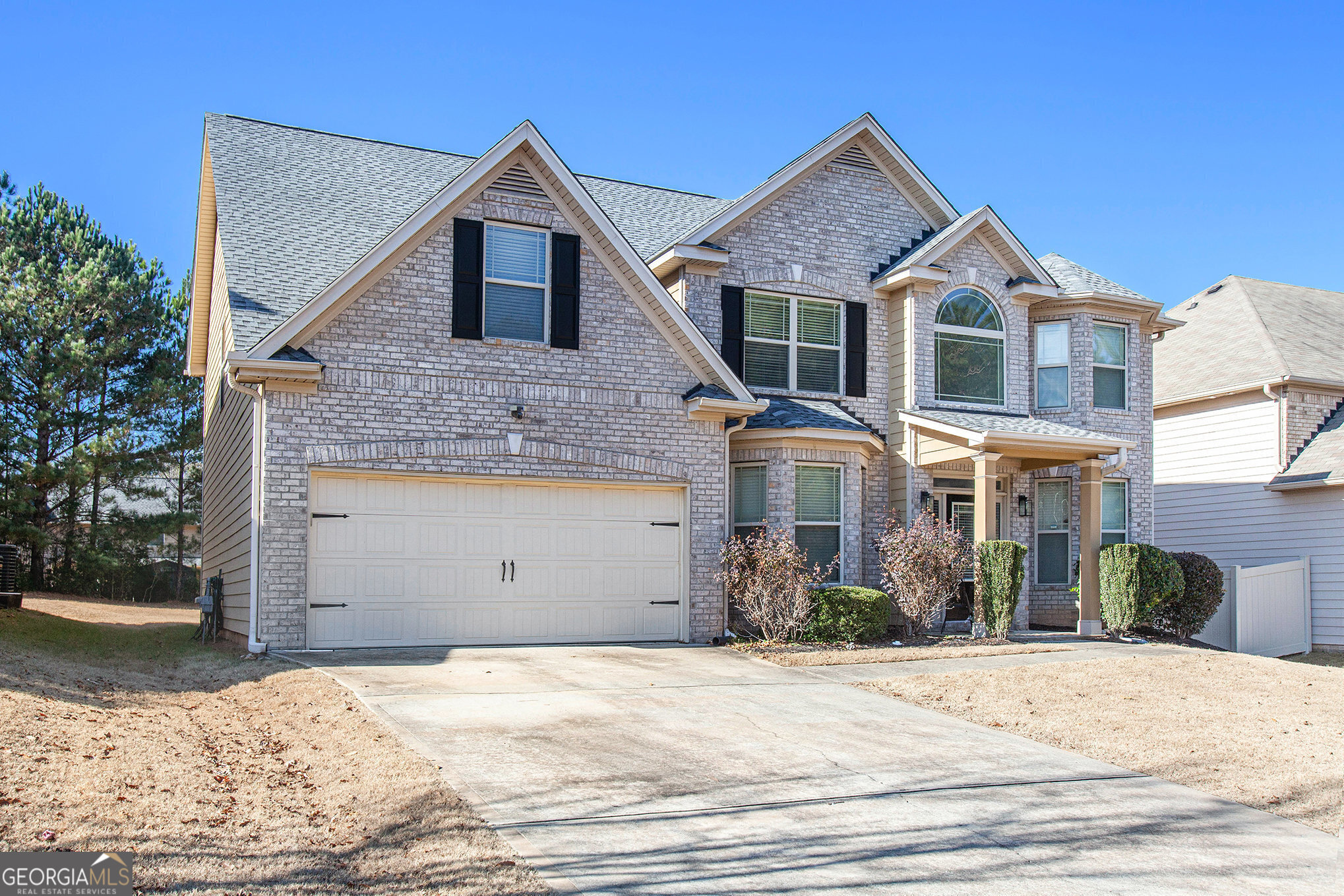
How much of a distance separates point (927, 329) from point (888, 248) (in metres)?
1.63

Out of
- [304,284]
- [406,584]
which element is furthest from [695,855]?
[304,284]

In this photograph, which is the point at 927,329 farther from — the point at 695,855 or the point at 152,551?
the point at 152,551

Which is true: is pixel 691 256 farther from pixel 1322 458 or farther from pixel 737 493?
pixel 1322 458

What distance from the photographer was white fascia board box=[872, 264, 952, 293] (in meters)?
16.8

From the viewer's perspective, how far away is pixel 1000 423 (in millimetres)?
16641

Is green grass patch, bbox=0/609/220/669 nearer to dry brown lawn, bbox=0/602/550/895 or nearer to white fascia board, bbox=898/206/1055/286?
dry brown lawn, bbox=0/602/550/895

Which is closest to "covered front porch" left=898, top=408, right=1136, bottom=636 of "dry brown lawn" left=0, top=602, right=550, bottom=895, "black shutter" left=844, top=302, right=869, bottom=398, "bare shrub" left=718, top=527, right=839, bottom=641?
"black shutter" left=844, top=302, right=869, bottom=398

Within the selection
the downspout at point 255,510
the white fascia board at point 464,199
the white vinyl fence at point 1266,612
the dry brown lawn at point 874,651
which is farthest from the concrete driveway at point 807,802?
the white vinyl fence at point 1266,612

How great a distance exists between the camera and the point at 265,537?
12.3 m

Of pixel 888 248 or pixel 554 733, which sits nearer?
pixel 554 733

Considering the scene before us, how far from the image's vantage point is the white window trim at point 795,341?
16828 mm

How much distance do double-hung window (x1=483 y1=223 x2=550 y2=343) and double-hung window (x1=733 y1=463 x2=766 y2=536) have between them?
152 inches

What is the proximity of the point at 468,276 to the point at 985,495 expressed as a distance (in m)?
7.95
